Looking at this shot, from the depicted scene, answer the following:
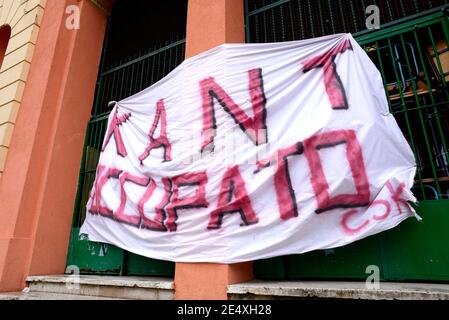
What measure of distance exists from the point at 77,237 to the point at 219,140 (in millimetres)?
2810

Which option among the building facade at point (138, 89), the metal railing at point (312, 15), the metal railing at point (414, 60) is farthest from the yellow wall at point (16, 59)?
the metal railing at point (414, 60)

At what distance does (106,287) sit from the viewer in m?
3.13

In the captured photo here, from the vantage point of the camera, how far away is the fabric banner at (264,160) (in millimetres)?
2336

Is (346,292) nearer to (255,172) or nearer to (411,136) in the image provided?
(255,172)

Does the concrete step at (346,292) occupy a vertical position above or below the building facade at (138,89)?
below

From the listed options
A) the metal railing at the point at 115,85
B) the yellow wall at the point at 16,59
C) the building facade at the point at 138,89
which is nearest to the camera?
the building facade at the point at 138,89

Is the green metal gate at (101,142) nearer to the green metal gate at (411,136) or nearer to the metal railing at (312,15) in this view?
the metal railing at (312,15)

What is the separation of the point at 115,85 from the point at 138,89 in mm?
632

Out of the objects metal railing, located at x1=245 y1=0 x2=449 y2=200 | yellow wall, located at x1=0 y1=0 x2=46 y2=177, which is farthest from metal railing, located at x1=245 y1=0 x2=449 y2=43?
yellow wall, located at x1=0 y1=0 x2=46 y2=177

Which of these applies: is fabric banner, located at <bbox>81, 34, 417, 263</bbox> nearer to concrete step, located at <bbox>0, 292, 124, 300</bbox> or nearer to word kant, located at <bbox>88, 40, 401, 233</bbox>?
word kant, located at <bbox>88, 40, 401, 233</bbox>

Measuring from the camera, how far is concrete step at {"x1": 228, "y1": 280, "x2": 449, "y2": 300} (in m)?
1.90

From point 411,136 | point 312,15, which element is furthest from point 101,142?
point 411,136

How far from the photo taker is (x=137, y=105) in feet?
12.3

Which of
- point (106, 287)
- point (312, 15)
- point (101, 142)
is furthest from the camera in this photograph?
point (101, 142)
